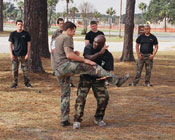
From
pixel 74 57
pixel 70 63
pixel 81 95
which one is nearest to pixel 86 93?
pixel 81 95

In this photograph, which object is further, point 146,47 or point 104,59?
point 146,47

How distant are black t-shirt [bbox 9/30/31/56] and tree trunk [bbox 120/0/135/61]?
962cm

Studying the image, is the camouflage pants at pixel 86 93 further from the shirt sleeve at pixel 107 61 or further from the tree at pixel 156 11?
the tree at pixel 156 11

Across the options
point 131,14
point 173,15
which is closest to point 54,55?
point 131,14

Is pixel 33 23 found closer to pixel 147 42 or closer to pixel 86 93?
pixel 147 42

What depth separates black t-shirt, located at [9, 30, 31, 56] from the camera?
9.90 m

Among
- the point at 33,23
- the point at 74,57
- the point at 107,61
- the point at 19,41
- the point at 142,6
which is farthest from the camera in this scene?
the point at 142,6

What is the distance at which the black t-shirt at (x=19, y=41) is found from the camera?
390 inches


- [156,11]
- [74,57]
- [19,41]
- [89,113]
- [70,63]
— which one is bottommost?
[89,113]

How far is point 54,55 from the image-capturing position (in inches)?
251

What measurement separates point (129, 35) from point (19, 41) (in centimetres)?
1024

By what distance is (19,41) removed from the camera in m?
9.92

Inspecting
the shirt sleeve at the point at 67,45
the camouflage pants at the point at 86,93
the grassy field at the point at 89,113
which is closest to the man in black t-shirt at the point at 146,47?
the grassy field at the point at 89,113

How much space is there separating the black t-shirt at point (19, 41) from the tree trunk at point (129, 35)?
9621mm
